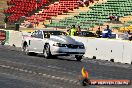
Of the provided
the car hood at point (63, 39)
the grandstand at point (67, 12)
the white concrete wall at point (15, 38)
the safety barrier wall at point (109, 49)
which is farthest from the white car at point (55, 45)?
the grandstand at point (67, 12)

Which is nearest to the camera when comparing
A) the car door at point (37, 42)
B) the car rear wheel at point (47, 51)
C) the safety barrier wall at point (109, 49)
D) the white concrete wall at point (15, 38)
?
the car rear wheel at point (47, 51)

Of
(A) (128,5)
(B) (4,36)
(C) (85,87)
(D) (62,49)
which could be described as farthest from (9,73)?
(A) (128,5)

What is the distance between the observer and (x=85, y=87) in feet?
39.4

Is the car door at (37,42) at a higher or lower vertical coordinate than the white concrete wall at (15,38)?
higher

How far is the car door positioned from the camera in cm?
2614

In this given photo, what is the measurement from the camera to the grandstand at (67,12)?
5159 centimetres

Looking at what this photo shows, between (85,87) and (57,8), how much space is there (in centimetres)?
5145

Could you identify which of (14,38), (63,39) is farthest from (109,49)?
(14,38)

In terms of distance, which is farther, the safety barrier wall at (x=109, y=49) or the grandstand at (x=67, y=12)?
the grandstand at (x=67, y=12)

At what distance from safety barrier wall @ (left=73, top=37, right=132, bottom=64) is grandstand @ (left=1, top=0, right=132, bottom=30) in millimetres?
17163

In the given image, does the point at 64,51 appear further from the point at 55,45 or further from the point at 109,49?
the point at 109,49

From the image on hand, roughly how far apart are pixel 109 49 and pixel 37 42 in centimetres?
437

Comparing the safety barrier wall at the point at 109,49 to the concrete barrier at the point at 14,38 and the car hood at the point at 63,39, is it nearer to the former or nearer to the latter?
the car hood at the point at 63,39

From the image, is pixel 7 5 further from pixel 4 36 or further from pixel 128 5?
pixel 4 36
